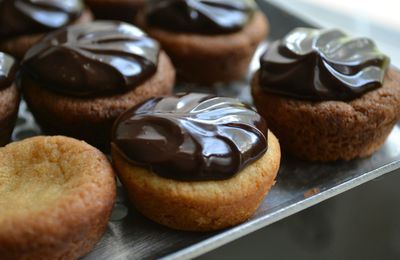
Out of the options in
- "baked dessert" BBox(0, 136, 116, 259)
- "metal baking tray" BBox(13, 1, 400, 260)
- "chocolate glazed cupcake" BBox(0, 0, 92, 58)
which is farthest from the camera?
"chocolate glazed cupcake" BBox(0, 0, 92, 58)

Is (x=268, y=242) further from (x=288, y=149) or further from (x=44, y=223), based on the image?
(x=44, y=223)

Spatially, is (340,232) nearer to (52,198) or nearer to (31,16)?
(52,198)

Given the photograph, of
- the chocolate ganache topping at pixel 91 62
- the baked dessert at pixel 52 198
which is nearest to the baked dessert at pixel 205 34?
the chocolate ganache topping at pixel 91 62

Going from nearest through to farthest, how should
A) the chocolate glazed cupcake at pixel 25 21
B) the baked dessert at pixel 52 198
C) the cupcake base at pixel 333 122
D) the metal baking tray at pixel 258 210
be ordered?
the baked dessert at pixel 52 198
the metal baking tray at pixel 258 210
the cupcake base at pixel 333 122
the chocolate glazed cupcake at pixel 25 21

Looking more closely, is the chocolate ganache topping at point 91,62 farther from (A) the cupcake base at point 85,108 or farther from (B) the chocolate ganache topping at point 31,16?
(B) the chocolate ganache topping at point 31,16

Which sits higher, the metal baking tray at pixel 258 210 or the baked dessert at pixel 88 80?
the baked dessert at pixel 88 80

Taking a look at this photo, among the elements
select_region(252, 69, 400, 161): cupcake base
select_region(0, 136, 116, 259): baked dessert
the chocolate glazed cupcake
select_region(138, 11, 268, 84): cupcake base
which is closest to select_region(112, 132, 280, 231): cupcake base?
select_region(0, 136, 116, 259): baked dessert

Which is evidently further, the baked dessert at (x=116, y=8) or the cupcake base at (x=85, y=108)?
the baked dessert at (x=116, y=8)

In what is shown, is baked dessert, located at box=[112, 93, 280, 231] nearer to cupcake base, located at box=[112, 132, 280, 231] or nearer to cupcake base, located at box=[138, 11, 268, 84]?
cupcake base, located at box=[112, 132, 280, 231]
